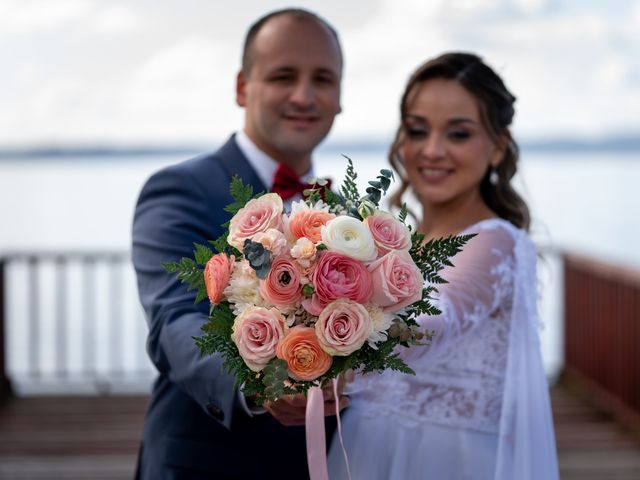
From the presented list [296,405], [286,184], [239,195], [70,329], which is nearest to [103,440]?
[286,184]

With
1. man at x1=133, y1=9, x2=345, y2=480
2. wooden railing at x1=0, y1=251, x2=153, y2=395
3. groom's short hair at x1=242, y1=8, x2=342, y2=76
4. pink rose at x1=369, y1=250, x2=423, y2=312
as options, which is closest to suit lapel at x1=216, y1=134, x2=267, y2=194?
man at x1=133, y1=9, x2=345, y2=480

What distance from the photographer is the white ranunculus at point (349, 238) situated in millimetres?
1934

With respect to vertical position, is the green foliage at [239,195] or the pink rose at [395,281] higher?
the green foliage at [239,195]

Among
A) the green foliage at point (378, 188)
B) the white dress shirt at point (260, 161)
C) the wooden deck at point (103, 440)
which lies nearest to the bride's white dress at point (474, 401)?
the white dress shirt at point (260, 161)

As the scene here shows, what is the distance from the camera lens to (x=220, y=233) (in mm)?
2828

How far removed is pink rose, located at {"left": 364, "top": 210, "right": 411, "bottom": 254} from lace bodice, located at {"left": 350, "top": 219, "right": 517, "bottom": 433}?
33.0 inches

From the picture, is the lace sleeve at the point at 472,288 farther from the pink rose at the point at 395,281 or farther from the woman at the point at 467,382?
the pink rose at the point at 395,281

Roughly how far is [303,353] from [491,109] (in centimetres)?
142

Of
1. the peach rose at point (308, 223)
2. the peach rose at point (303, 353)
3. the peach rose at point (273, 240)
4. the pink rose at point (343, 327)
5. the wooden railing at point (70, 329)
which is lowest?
the wooden railing at point (70, 329)

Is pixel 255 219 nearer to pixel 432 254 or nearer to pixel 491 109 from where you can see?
pixel 432 254

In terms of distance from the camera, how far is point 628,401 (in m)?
7.15

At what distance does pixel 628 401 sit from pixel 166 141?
69.3 metres

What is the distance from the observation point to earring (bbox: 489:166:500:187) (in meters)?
3.28

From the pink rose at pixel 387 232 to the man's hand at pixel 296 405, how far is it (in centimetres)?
32
